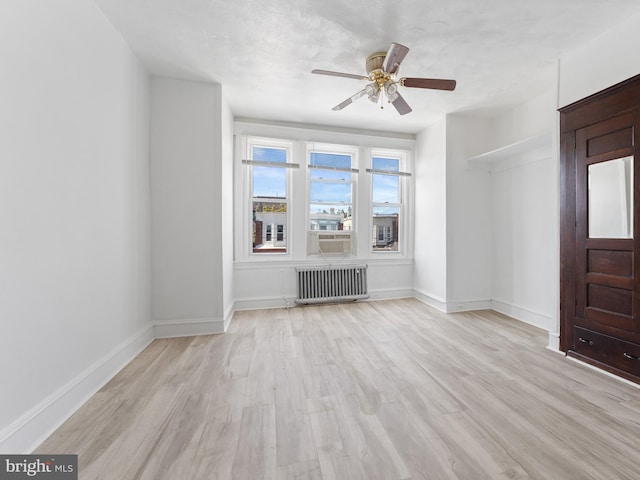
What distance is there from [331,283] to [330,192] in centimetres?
157

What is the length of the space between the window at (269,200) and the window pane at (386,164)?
1.63m

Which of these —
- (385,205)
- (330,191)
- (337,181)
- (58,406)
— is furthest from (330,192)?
(58,406)

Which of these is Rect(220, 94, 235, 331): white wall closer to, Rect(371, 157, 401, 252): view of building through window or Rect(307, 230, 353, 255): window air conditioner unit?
Rect(307, 230, 353, 255): window air conditioner unit

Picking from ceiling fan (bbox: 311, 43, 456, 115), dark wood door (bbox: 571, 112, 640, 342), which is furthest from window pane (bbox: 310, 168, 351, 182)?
dark wood door (bbox: 571, 112, 640, 342)

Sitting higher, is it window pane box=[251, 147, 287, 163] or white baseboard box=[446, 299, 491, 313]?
window pane box=[251, 147, 287, 163]

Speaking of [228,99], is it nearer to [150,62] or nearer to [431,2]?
[150,62]

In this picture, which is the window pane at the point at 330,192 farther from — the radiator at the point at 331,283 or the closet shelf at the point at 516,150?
the closet shelf at the point at 516,150

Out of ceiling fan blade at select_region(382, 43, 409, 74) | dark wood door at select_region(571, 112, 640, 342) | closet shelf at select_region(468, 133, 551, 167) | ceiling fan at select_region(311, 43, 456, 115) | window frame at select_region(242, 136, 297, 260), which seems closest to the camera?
ceiling fan blade at select_region(382, 43, 409, 74)

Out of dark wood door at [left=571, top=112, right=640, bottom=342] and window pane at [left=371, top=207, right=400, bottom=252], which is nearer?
dark wood door at [left=571, top=112, right=640, bottom=342]

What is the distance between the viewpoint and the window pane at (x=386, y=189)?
4.68 meters

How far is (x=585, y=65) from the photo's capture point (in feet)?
7.77

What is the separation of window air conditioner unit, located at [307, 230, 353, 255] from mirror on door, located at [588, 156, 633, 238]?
2.93 metres

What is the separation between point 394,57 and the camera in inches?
82.1

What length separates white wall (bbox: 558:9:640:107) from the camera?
6.77 ft
